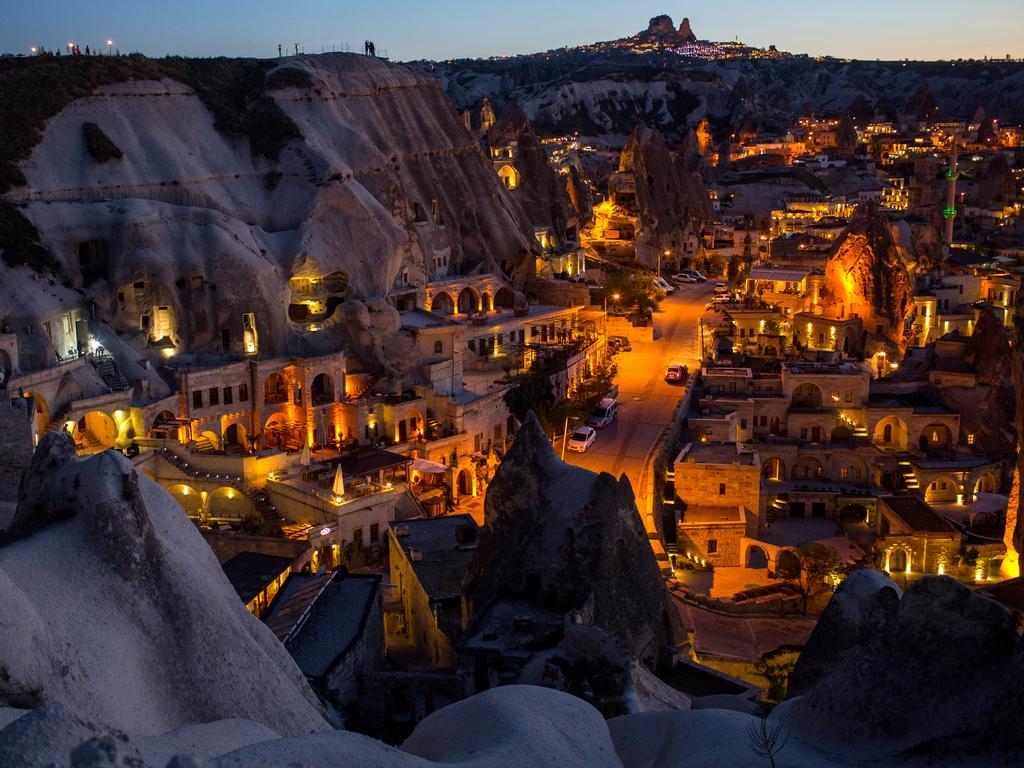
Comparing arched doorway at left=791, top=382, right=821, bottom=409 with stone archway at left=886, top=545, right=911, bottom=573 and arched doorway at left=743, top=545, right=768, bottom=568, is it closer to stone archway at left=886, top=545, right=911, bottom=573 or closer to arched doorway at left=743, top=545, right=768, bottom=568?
arched doorway at left=743, top=545, right=768, bottom=568

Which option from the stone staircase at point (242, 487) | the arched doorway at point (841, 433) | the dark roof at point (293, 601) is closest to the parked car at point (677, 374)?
the arched doorway at point (841, 433)

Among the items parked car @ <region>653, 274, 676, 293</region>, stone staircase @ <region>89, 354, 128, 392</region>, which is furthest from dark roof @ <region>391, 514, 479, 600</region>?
parked car @ <region>653, 274, 676, 293</region>

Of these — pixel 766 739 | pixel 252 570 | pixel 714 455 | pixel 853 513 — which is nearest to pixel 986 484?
pixel 853 513

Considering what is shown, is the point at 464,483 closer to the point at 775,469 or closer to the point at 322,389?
→ the point at 322,389

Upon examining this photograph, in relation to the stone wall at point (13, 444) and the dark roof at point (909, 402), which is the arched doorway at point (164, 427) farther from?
the dark roof at point (909, 402)

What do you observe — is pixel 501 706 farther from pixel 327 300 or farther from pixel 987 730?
pixel 327 300

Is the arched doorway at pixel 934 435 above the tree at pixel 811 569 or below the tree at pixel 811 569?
above
